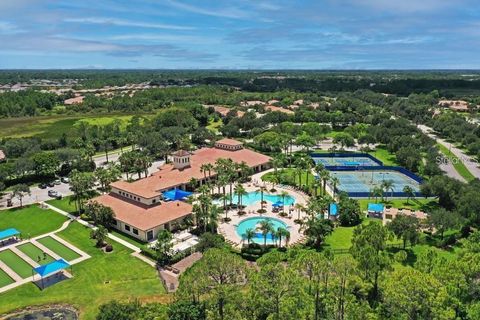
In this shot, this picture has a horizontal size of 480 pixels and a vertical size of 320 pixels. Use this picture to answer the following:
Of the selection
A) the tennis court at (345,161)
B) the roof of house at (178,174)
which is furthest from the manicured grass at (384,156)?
the roof of house at (178,174)

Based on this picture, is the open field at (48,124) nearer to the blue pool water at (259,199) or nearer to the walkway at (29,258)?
the walkway at (29,258)

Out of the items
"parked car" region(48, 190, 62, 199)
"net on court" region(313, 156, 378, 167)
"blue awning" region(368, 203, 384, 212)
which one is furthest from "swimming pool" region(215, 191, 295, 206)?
"parked car" region(48, 190, 62, 199)

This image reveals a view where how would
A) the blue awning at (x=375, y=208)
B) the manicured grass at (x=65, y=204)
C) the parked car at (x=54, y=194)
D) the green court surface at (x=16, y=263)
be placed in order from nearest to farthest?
the green court surface at (x=16, y=263) < the blue awning at (x=375, y=208) < the manicured grass at (x=65, y=204) < the parked car at (x=54, y=194)

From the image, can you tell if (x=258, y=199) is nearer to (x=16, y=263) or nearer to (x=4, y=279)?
(x=16, y=263)

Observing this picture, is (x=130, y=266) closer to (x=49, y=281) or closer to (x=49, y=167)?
(x=49, y=281)

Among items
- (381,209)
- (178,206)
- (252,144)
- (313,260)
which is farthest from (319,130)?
(313,260)

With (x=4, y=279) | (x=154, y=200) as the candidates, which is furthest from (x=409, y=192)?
(x=4, y=279)
